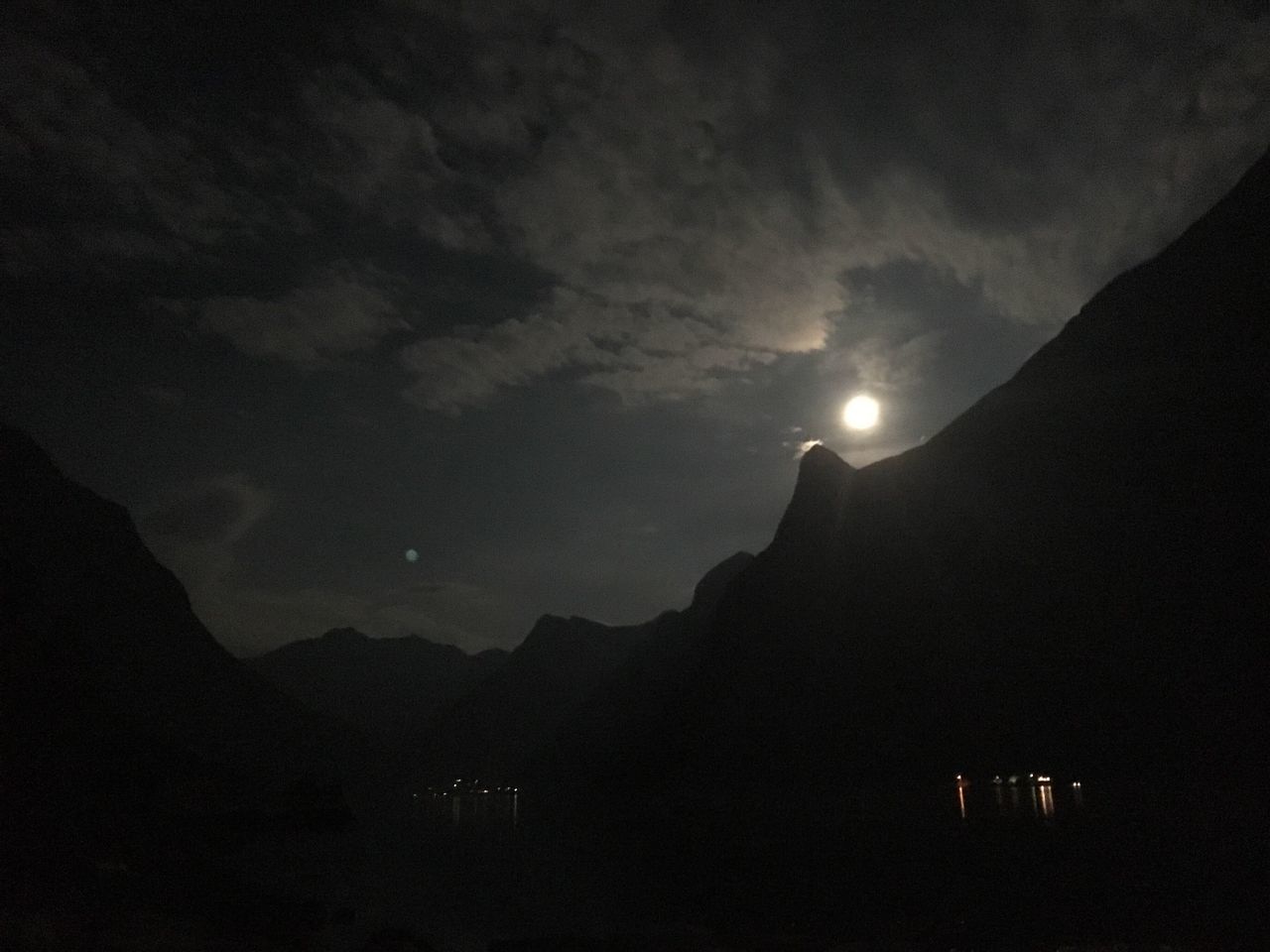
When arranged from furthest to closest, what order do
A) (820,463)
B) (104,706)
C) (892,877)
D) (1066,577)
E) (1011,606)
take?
(820,463)
(1011,606)
(1066,577)
(104,706)
(892,877)

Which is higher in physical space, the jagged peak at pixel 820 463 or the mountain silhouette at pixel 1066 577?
the jagged peak at pixel 820 463

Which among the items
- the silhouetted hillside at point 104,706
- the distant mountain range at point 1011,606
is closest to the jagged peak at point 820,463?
the distant mountain range at point 1011,606

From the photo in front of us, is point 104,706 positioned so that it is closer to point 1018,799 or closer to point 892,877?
point 892,877

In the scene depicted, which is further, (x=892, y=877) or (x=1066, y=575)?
(x=1066, y=575)

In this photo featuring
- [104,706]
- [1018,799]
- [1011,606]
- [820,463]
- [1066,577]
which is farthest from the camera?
[820,463]

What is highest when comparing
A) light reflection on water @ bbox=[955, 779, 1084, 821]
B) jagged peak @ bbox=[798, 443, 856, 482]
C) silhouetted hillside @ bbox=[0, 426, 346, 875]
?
jagged peak @ bbox=[798, 443, 856, 482]

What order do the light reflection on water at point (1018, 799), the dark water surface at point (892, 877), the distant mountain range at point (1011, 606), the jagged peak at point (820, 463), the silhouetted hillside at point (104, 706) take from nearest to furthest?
1. the dark water surface at point (892, 877)
2. the silhouetted hillside at point (104, 706)
3. the light reflection on water at point (1018, 799)
4. the distant mountain range at point (1011, 606)
5. the jagged peak at point (820, 463)

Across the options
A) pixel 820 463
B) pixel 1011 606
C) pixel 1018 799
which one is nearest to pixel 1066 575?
pixel 1011 606

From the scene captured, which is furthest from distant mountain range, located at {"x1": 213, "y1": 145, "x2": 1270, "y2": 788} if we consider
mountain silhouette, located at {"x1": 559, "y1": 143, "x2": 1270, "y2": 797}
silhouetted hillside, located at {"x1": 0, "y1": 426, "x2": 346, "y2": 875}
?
silhouetted hillside, located at {"x1": 0, "y1": 426, "x2": 346, "y2": 875}

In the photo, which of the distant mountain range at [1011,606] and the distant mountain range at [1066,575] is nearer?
the distant mountain range at [1011,606]

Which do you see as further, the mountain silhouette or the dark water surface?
the mountain silhouette

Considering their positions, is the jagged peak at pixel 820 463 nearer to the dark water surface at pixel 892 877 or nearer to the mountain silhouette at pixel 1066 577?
the mountain silhouette at pixel 1066 577

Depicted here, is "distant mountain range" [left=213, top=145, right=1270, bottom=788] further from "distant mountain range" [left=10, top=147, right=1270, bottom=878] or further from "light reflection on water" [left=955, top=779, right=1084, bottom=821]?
"light reflection on water" [left=955, top=779, right=1084, bottom=821]

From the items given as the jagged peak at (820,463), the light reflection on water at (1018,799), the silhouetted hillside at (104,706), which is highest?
the jagged peak at (820,463)
